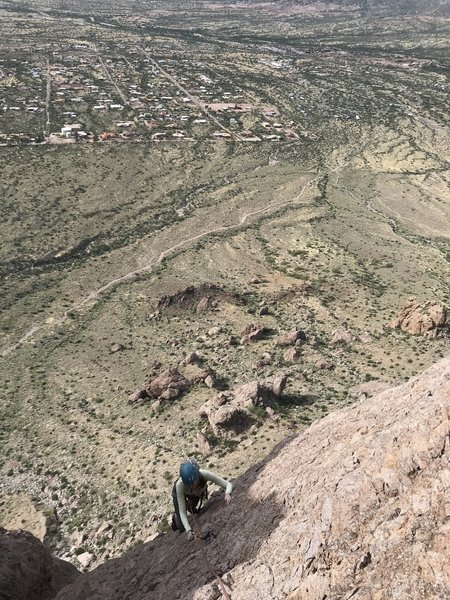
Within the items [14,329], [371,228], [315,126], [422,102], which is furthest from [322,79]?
[14,329]

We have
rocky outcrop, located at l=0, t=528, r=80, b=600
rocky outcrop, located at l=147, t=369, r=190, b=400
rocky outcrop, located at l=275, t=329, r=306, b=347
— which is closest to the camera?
rocky outcrop, located at l=0, t=528, r=80, b=600

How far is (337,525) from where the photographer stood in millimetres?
9633

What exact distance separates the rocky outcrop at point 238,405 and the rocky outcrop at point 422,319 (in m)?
14.6

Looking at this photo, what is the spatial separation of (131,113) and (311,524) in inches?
5495

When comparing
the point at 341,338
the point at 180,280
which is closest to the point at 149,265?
the point at 180,280

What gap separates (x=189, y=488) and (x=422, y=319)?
31.5m

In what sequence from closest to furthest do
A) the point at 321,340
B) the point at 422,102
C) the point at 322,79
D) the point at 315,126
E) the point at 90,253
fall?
the point at 321,340
the point at 90,253
the point at 315,126
the point at 422,102
the point at 322,79

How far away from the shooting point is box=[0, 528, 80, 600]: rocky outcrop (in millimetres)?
13473

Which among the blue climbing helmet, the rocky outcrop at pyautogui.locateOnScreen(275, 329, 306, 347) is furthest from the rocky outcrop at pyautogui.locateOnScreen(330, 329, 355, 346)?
the blue climbing helmet

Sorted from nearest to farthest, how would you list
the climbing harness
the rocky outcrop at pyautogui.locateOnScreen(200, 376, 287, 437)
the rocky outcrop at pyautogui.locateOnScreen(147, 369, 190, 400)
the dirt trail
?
the climbing harness
the rocky outcrop at pyautogui.locateOnScreen(200, 376, 287, 437)
the rocky outcrop at pyautogui.locateOnScreen(147, 369, 190, 400)
the dirt trail

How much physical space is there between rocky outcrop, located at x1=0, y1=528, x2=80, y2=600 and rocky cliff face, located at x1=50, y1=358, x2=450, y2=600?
2.66 feet

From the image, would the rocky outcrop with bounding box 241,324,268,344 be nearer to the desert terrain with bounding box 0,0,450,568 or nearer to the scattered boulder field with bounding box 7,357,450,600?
the desert terrain with bounding box 0,0,450,568

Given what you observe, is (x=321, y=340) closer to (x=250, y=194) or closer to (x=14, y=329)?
(x=14, y=329)

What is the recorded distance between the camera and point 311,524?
33.6 feet
